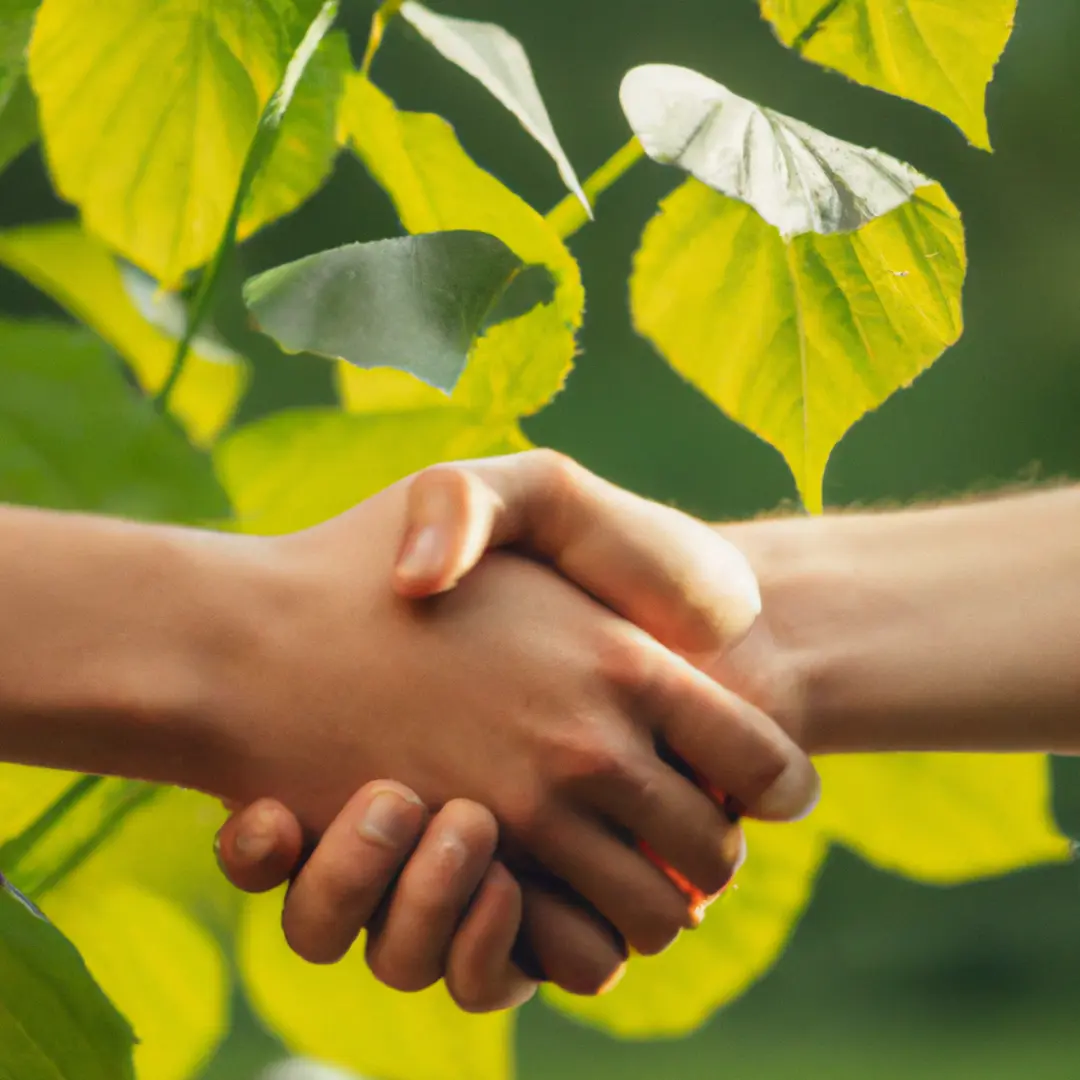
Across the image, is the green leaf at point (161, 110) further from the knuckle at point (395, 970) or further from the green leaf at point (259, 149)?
the knuckle at point (395, 970)

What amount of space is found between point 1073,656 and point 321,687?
162mm

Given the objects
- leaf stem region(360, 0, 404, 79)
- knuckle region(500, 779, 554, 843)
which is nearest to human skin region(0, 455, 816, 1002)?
knuckle region(500, 779, 554, 843)

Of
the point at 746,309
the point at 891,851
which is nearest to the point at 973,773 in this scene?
the point at 891,851

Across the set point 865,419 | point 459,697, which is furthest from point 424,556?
point 865,419

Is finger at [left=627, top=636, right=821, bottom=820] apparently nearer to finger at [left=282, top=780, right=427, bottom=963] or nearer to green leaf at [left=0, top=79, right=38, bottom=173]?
finger at [left=282, top=780, right=427, bottom=963]

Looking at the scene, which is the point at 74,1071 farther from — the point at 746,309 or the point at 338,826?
the point at 746,309

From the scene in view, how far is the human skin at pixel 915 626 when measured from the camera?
28cm

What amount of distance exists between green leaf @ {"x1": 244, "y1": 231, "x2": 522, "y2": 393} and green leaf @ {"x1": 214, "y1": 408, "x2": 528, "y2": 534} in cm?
7

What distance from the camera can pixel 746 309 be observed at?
0.84ft

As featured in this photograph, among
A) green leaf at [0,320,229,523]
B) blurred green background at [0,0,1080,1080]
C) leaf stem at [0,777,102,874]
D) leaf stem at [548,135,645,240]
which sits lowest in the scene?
blurred green background at [0,0,1080,1080]

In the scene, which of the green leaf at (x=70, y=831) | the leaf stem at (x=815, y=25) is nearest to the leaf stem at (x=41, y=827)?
the green leaf at (x=70, y=831)

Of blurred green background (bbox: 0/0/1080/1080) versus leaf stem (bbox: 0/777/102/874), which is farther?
blurred green background (bbox: 0/0/1080/1080)

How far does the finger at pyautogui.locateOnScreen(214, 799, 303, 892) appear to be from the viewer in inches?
9.8

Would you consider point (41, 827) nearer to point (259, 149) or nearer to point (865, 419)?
point (259, 149)
